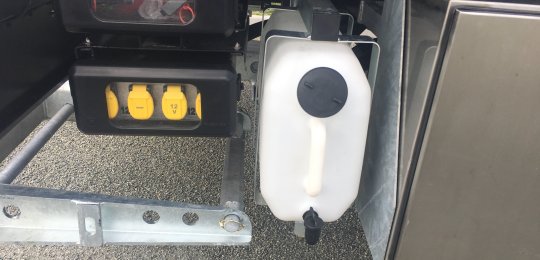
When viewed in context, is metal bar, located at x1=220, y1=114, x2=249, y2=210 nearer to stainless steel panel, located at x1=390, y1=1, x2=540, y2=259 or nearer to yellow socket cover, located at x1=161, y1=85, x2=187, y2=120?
yellow socket cover, located at x1=161, y1=85, x2=187, y2=120

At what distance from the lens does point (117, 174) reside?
69.5 inches

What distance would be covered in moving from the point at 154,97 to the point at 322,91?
13.0 inches

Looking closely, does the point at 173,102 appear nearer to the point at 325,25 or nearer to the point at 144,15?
the point at 144,15

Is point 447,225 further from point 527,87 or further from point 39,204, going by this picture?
point 39,204

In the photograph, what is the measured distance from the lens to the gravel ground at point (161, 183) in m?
1.39

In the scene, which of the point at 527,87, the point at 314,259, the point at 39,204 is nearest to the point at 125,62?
the point at 39,204

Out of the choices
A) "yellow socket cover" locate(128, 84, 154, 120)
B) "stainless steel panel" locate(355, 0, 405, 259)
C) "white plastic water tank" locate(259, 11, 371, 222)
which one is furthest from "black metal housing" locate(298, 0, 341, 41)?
"yellow socket cover" locate(128, 84, 154, 120)

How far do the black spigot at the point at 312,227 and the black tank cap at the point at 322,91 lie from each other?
0.22 meters

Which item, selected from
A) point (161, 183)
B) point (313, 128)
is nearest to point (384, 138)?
point (313, 128)

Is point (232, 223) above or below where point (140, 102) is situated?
below

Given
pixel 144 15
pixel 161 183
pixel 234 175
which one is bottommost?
pixel 161 183

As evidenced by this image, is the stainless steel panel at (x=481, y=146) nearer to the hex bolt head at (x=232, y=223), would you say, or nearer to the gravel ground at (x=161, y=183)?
the hex bolt head at (x=232, y=223)

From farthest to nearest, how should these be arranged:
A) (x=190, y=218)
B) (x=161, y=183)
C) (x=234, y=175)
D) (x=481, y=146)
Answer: (x=161, y=183) → (x=190, y=218) → (x=234, y=175) → (x=481, y=146)

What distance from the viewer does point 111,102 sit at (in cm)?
83
